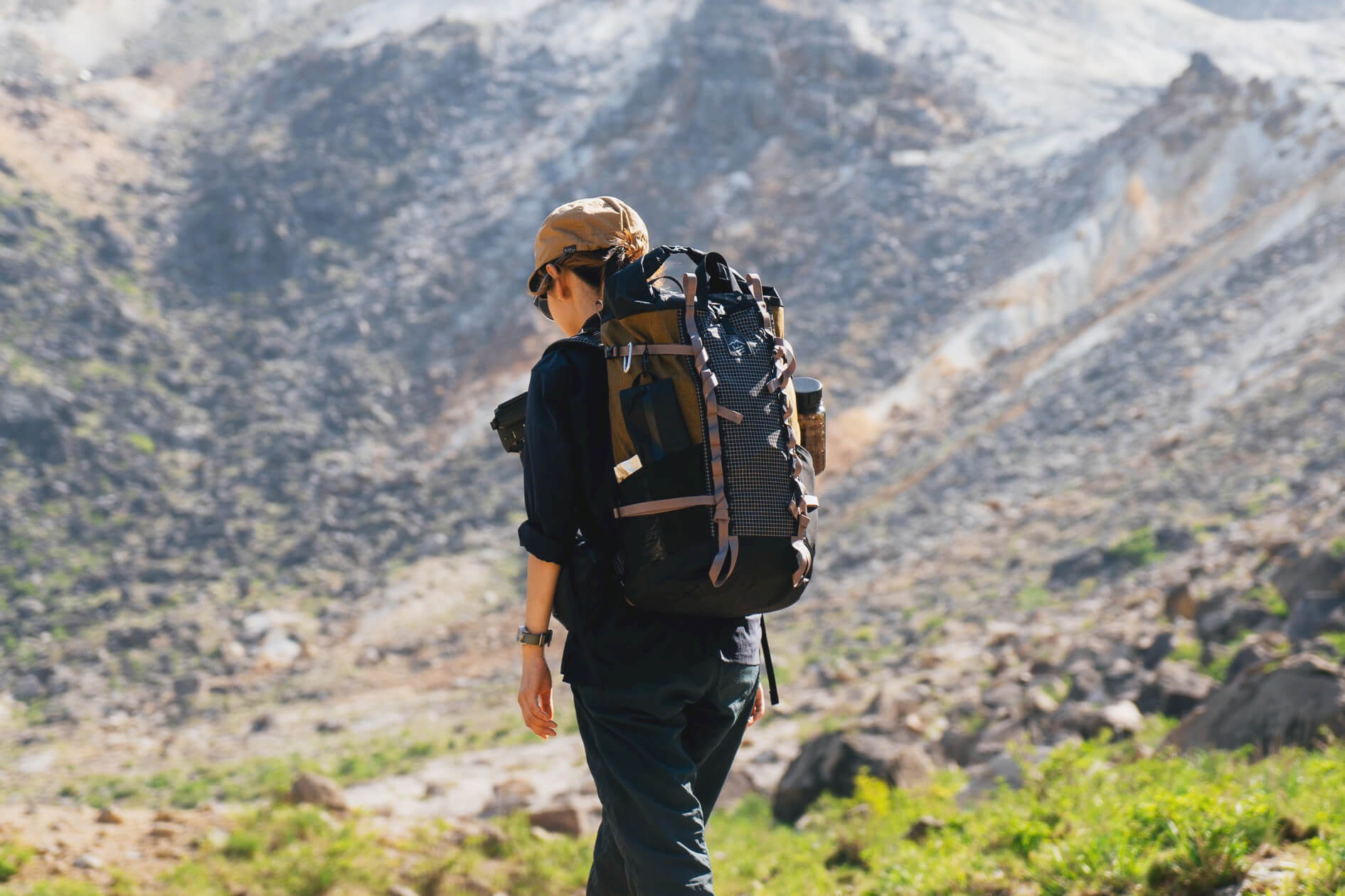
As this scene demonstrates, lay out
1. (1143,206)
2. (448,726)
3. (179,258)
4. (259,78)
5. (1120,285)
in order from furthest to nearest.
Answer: (259,78) < (179,258) < (1143,206) < (1120,285) < (448,726)

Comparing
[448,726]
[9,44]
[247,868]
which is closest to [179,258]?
[9,44]

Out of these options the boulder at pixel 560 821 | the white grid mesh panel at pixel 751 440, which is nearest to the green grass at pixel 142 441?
the boulder at pixel 560 821

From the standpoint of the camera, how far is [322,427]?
82.0 ft

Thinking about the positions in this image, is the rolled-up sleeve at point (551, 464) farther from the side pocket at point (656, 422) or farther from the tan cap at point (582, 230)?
the tan cap at point (582, 230)

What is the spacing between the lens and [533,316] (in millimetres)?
27125

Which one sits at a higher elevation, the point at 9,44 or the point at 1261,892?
the point at 9,44

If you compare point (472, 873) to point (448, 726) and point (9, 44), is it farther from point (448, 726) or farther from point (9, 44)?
point (9, 44)

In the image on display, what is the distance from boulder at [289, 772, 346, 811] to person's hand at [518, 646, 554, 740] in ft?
16.0

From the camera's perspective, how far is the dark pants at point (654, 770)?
2021 mm

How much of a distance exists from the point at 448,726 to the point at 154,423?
14.9 metres

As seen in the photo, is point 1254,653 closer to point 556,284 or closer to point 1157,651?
point 1157,651

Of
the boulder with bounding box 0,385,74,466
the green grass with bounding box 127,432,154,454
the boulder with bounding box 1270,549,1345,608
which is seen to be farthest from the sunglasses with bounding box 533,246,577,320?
the green grass with bounding box 127,432,154,454

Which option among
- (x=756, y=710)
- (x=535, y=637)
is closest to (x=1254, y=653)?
(x=756, y=710)

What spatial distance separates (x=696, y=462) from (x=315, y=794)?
17.7 feet
